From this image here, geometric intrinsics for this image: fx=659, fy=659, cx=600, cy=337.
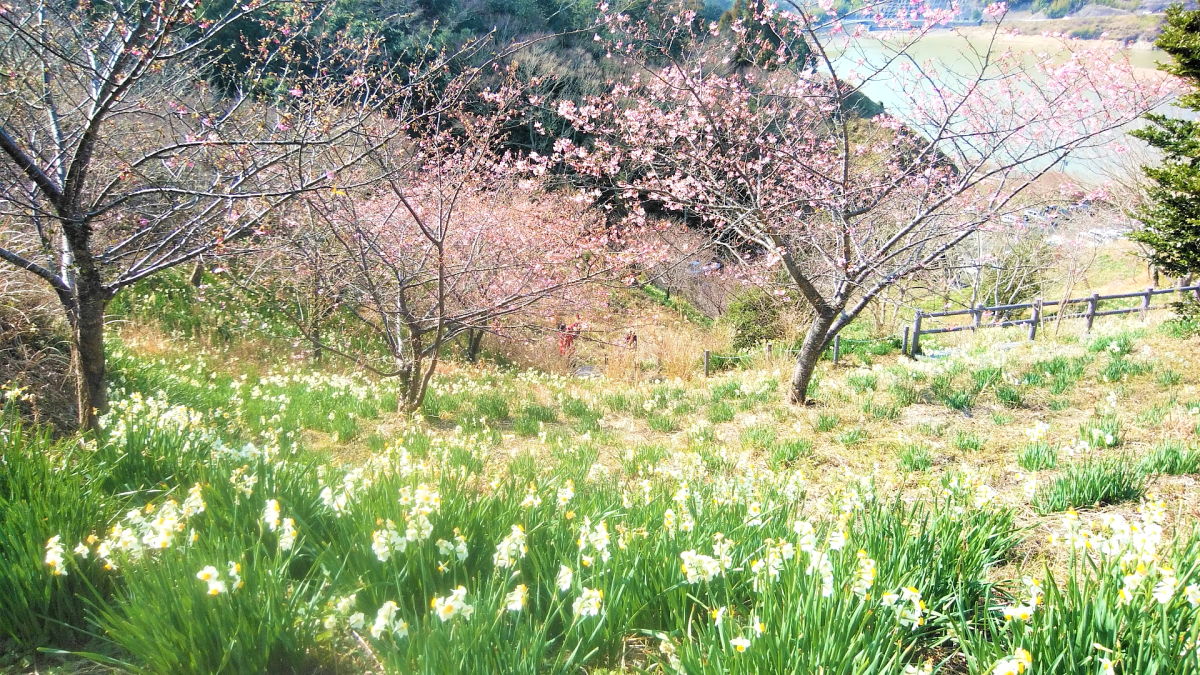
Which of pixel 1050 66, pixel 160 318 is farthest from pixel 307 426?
pixel 1050 66

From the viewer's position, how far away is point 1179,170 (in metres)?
8.95

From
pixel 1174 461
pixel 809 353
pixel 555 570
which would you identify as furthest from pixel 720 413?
pixel 555 570

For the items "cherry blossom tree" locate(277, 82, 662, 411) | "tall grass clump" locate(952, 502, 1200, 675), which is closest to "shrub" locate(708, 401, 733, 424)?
"cherry blossom tree" locate(277, 82, 662, 411)

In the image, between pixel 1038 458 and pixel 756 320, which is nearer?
pixel 1038 458

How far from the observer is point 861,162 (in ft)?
39.1

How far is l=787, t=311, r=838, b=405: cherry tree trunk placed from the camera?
24.9 feet

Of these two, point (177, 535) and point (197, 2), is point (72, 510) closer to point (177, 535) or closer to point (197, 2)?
point (177, 535)

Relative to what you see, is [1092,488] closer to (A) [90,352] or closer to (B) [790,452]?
(B) [790,452]

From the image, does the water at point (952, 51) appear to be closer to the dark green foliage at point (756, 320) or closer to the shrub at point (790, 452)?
the shrub at point (790, 452)

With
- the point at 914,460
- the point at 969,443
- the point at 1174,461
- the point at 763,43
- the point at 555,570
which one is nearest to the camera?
the point at 555,570

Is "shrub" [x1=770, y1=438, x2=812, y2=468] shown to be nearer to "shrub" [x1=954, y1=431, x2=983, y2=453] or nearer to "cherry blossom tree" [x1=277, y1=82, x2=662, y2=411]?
"shrub" [x1=954, y1=431, x2=983, y2=453]

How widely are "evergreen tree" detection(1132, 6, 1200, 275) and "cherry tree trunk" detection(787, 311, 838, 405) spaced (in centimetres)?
A: 553

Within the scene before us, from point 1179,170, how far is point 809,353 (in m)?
6.03

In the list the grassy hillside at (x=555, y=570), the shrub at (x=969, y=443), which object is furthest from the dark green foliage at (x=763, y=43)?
the grassy hillside at (x=555, y=570)
